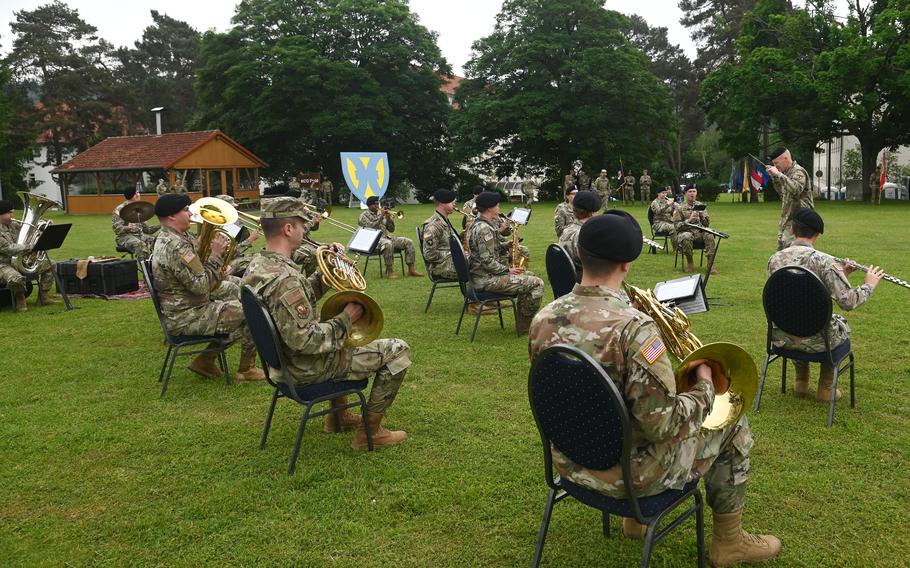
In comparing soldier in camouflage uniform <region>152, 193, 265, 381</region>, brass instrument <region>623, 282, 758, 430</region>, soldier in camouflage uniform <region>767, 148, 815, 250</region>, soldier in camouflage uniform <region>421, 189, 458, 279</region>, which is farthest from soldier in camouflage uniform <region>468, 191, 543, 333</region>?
brass instrument <region>623, 282, 758, 430</region>

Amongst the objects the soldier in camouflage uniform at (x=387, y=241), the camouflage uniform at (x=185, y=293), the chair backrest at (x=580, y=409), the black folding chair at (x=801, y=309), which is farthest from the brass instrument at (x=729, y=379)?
the soldier in camouflage uniform at (x=387, y=241)

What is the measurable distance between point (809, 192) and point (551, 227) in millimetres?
13147

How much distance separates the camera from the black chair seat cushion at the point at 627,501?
291 centimetres

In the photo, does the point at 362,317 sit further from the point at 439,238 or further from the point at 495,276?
the point at 439,238

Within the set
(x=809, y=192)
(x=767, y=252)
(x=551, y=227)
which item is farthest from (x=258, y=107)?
(x=809, y=192)

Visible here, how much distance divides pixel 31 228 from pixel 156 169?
28.9 meters

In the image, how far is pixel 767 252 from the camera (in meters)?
15.2

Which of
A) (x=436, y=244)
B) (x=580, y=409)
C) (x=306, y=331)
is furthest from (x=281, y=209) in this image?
(x=436, y=244)

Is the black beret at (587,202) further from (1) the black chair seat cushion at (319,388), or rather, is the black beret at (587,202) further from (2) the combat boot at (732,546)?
(2) the combat boot at (732,546)

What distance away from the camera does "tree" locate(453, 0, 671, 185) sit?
40219 mm

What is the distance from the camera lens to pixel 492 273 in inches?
320

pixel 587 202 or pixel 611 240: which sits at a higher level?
pixel 587 202

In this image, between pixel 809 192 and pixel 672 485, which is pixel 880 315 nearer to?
pixel 809 192

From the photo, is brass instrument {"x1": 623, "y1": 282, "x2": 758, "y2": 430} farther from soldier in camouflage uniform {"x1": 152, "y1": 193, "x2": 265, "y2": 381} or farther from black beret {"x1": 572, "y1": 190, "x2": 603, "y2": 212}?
soldier in camouflage uniform {"x1": 152, "y1": 193, "x2": 265, "y2": 381}
